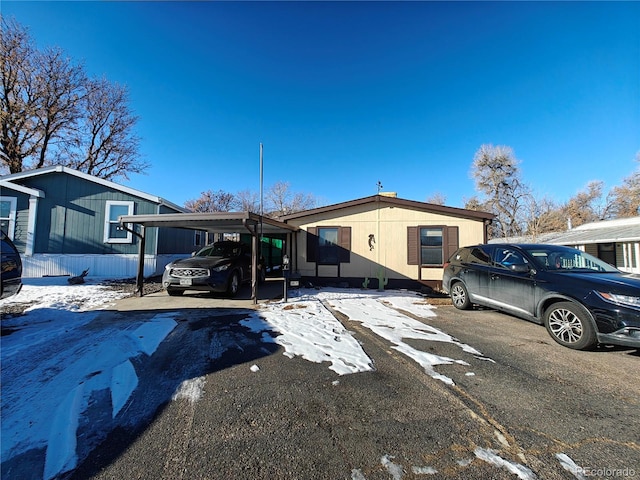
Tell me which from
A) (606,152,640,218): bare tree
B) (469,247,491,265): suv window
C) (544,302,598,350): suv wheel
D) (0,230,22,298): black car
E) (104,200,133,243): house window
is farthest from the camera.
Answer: (606,152,640,218): bare tree

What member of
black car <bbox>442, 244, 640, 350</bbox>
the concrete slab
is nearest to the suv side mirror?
black car <bbox>442, 244, 640, 350</bbox>

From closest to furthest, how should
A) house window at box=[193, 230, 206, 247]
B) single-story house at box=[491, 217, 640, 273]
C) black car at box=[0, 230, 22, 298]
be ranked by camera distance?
black car at box=[0, 230, 22, 298] < single-story house at box=[491, 217, 640, 273] < house window at box=[193, 230, 206, 247]

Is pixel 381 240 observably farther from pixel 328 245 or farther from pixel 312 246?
pixel 312 246

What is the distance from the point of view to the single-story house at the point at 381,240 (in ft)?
30.5

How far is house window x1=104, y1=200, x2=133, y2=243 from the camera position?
11.1 m

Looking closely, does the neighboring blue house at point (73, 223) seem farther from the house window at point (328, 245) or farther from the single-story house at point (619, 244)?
the single-story house at point (619, 244)

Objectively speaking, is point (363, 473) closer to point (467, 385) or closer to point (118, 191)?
point (467, 385)

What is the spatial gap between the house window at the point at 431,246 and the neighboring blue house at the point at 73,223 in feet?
35.0

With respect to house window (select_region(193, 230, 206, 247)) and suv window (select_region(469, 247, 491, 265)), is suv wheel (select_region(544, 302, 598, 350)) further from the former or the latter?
house window (select_region(193, 230, 206, 247))

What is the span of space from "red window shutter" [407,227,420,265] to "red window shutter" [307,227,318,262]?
3354 millimetres

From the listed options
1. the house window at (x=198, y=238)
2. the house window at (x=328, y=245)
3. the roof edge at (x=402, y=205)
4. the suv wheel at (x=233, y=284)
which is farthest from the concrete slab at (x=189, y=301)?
the house window at (x=198, y=238)

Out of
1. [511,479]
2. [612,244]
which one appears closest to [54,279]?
[511,479]

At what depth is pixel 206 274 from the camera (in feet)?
22.6

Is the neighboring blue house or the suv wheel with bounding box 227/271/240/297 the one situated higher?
the neighboring blue house
